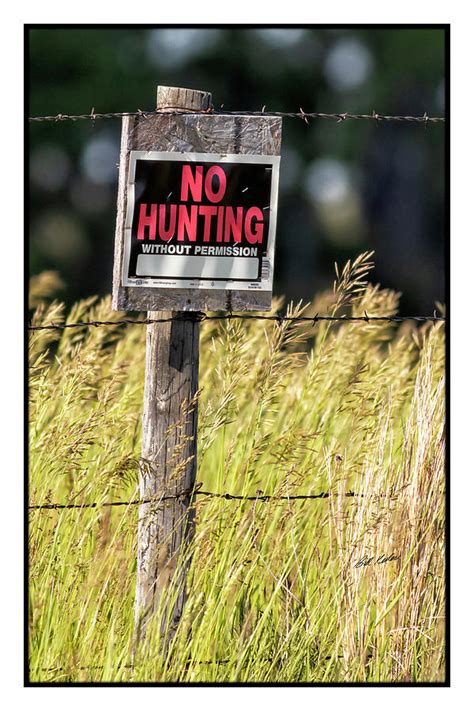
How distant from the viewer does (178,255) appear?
2305 millimetres

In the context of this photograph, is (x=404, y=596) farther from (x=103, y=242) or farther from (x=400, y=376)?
(x=103, y=242)

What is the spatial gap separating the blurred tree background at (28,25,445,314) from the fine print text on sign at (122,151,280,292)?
36.3ft

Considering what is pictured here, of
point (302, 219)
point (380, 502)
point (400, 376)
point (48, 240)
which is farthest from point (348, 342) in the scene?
point (302, 219)

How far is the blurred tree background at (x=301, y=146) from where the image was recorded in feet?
43.9

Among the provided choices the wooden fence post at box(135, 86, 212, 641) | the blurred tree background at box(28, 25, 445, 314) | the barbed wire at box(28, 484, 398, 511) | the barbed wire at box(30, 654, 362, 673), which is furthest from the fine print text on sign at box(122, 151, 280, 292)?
the blurred tree background at box(28, 25, 445, 314)

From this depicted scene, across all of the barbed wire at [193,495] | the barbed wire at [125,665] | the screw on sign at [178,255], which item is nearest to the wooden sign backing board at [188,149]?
the screw on sign at [178,255]

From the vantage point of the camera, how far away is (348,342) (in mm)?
3373

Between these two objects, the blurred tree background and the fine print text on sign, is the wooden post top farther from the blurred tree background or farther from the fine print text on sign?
the blurred tree background

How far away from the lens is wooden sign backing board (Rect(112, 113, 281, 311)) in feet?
7.57

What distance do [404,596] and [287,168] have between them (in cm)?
1251

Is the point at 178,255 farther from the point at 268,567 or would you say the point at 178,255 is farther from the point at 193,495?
the point at 268,567

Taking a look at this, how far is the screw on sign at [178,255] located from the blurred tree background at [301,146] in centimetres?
1104

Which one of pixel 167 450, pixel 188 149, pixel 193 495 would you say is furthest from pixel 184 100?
pixel 193 495

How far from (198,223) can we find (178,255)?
0.33 feet
